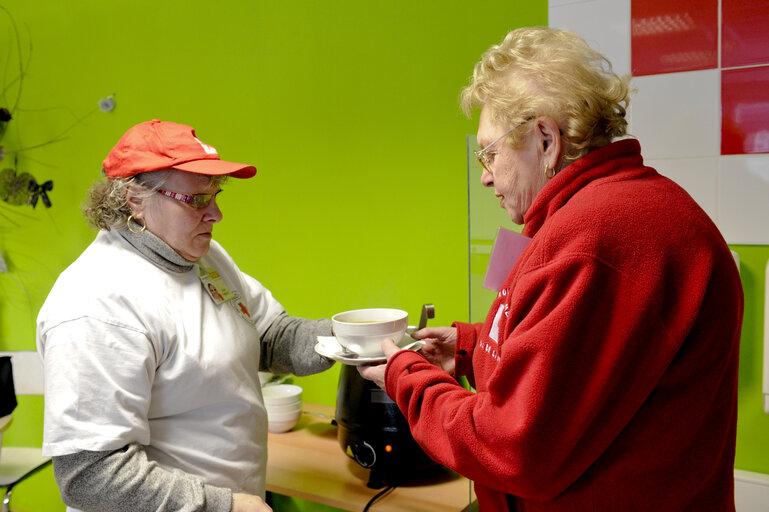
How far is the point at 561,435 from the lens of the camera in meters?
0.83

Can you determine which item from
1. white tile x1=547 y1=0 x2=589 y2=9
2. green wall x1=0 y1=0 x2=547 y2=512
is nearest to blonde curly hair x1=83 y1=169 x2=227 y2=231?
green wall x1=0 y1=0 x2=547 y2=512

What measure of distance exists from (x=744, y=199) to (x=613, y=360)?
962 mm

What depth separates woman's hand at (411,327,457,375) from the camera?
150cm

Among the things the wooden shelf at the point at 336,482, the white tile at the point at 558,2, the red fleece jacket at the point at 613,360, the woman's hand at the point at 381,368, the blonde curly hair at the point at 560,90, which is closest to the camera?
the red fleece jacket at the point at 613,360

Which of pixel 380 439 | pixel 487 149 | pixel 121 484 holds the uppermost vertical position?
pixel 487 149

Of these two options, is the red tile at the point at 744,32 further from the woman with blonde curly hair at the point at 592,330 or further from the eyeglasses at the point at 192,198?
the eyeglasses at the point at 192,198

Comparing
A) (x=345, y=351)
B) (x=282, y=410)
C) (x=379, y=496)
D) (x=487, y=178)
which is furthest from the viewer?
(x=282, y=410)

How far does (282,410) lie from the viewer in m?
2.06

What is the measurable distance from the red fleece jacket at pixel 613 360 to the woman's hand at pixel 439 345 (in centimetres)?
53

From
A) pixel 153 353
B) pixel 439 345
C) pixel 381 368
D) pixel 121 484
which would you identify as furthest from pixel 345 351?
pixel 121 484

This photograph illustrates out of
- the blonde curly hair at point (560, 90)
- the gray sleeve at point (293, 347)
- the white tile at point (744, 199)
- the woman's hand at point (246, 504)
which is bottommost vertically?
the woman's hand at point (246, 504)

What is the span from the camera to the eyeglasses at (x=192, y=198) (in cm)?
A: 137

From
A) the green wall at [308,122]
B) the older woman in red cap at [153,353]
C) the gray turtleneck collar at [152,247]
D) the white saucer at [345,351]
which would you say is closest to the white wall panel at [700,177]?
the green wall at [308,122]

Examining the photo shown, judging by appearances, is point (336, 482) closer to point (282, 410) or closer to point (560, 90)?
point (282, 410)
